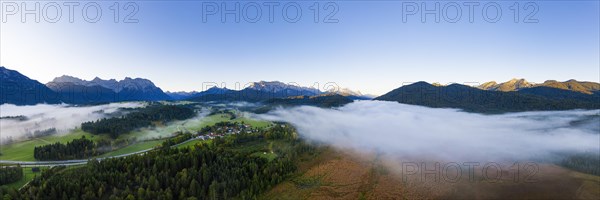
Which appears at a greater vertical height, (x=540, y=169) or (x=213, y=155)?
(x=213, y=155)

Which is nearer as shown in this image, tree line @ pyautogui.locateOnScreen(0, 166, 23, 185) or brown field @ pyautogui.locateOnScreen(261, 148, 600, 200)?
tree line @ pyautogui.locateOnScreen(0, 166, 23, 185)

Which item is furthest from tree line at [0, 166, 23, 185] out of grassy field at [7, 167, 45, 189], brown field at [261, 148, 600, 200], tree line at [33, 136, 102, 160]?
brown field at [261, 148, 600, 200]

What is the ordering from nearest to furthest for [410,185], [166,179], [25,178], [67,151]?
[166,179], [25,178], [410,185], [67,151]

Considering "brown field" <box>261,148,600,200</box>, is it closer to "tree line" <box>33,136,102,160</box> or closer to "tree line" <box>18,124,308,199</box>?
"tree line" <box>18,124,308,199</box>

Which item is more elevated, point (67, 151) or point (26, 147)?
point (67, 151)

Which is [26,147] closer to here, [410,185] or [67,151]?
[67,151]

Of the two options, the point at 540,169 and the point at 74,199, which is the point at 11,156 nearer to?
the point at 74,199

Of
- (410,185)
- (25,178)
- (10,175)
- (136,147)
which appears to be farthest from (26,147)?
(410,185)

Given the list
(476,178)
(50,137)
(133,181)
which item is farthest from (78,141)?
(476,178)
